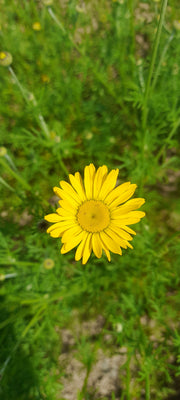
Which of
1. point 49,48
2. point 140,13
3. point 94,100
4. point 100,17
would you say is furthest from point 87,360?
point 140,13

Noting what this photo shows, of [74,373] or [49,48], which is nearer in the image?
[74,373]

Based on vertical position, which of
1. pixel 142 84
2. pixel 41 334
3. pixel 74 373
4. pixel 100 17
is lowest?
pixel 74 373

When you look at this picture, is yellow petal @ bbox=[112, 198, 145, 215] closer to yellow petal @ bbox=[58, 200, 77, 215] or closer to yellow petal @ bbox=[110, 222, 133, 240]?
yellow petal @ bbox=[110, 222, 133, 240]

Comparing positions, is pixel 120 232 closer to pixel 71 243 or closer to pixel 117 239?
pixel 117 239

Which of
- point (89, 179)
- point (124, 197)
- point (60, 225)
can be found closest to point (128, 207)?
point (124, 197)

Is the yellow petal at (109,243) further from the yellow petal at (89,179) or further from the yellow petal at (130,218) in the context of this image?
the yellow petal at (89,179)

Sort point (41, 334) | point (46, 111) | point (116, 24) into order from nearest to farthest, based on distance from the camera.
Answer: point (41, 334) → point (116, 24) → point (46, 111)

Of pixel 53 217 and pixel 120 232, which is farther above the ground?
pixel 53 217

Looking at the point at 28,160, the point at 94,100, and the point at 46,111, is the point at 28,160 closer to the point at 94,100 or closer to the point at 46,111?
the point at 46,111

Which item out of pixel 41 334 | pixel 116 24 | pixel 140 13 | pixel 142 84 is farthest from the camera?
pixel 140 13
